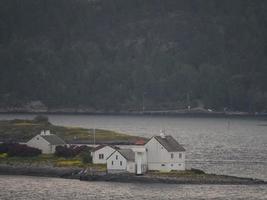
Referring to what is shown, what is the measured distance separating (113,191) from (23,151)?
22.5m

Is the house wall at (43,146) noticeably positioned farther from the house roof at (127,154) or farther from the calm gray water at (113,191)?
the calm gray water at (113,191)

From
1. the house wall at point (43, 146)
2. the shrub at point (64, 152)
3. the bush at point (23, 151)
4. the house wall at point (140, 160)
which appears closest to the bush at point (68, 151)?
the shrub at point (64, 152)

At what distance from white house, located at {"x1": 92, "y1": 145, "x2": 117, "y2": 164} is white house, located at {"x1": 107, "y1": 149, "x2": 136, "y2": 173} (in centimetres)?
347

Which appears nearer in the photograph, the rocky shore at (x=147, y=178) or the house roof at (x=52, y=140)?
the rocky shore at (x=147, y=178)

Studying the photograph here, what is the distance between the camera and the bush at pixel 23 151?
132 m

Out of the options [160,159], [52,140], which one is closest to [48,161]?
[52,140]

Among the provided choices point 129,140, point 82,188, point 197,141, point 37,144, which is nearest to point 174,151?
point 82,188

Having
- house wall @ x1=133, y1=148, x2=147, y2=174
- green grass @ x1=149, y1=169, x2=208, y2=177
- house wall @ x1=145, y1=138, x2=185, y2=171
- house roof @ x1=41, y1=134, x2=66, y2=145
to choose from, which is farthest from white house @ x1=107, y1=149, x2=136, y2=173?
house roof @ x1=41, y1=134, x2=66, y2=145

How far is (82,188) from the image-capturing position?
11325 centimetres

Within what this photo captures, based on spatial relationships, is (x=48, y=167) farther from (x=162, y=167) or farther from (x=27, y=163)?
(x=162, y=167)

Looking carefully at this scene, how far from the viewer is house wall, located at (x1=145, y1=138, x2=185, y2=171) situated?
4776 inches

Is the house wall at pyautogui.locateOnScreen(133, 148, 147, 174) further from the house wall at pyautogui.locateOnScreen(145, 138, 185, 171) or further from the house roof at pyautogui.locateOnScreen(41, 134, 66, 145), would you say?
the house roof at pyautogui.locateOnScreen(41, 134, 66, 145)

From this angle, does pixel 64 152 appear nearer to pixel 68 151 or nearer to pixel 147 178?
pixel 68 151

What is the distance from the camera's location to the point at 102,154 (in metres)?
126
